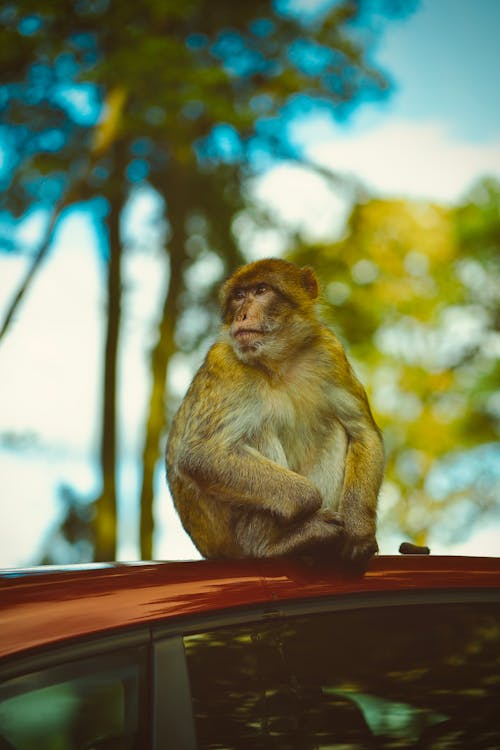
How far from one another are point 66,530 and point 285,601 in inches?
416

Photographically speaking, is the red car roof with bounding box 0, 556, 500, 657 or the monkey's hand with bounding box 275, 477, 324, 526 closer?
the red car roof with bounding box 0, 556, 500, 657

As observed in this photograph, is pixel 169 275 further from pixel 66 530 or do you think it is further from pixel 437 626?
pixel 437 626

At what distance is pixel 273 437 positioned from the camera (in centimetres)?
388

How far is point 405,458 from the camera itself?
22188 millimetres

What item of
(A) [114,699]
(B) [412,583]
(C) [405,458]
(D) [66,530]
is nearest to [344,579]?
(B) [412,583]

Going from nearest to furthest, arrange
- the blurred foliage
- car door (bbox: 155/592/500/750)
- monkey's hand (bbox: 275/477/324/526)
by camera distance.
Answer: car door (bbox: 155/592/500/750) < monkey's hand (bbox: 275/477/324/526) < the blurred foliage

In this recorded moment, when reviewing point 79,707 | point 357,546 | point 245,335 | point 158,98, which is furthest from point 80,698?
point 158,98

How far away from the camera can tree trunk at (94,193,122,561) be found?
10.0 m

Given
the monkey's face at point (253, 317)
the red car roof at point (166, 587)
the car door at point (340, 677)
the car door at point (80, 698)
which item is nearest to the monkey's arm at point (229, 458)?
the monkey's face at point (253, 317)

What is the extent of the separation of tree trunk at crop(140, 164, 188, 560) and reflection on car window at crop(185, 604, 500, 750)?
27.6 ft

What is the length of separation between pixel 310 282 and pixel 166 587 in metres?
2.95

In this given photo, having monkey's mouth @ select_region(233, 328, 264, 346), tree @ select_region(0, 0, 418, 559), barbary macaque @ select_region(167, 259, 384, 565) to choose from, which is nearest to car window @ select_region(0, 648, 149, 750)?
barbary macaque @ select_region(167, 259, 384, 565)

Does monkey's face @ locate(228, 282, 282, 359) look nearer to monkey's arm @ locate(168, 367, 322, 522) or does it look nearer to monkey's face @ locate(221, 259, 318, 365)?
monkey's face @ locate(221, 259, 318, 365)

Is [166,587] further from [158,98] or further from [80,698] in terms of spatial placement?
[158,98]
